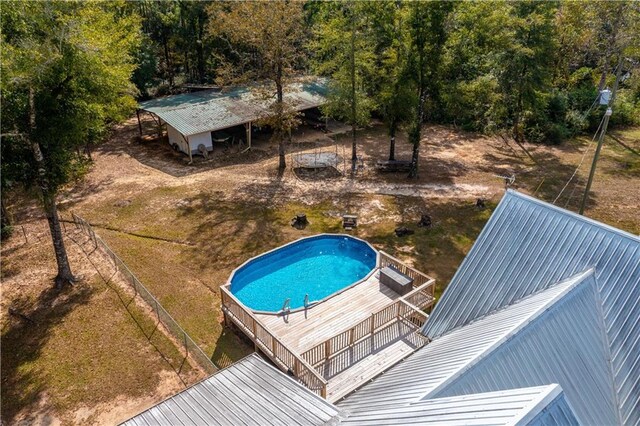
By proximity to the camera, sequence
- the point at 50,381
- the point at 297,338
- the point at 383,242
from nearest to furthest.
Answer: the point at 50,381 < the point at 297,338 < the point at 383,242

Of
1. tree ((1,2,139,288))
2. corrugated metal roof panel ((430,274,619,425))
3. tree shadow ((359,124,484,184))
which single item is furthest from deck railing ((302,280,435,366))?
tree shadow ((359,124,484,184))

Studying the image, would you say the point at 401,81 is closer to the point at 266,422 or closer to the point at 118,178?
the point at 118,178

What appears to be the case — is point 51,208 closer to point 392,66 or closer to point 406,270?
point 406,270

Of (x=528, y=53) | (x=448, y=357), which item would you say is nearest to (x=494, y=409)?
(x=448, y=357)

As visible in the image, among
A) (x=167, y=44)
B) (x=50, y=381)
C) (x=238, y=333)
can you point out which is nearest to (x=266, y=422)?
(x=238, y=333)

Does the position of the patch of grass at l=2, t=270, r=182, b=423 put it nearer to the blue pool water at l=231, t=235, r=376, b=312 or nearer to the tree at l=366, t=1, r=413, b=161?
the blue pool water at l=231, t=235, r=376, b=312

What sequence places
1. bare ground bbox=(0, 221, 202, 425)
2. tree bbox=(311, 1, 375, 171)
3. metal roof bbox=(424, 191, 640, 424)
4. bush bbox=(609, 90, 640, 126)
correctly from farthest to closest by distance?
bush bbox=(609, 90, 640, 126)
tree bbox=(311, 1, 375, 171)
bare ground bbox=(0, 221, 202, 425)
metal roof bbox=(424, 191, 640, 424)

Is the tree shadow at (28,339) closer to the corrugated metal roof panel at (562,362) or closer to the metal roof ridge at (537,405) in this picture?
the corrugated metal roof panel at (562,362)
